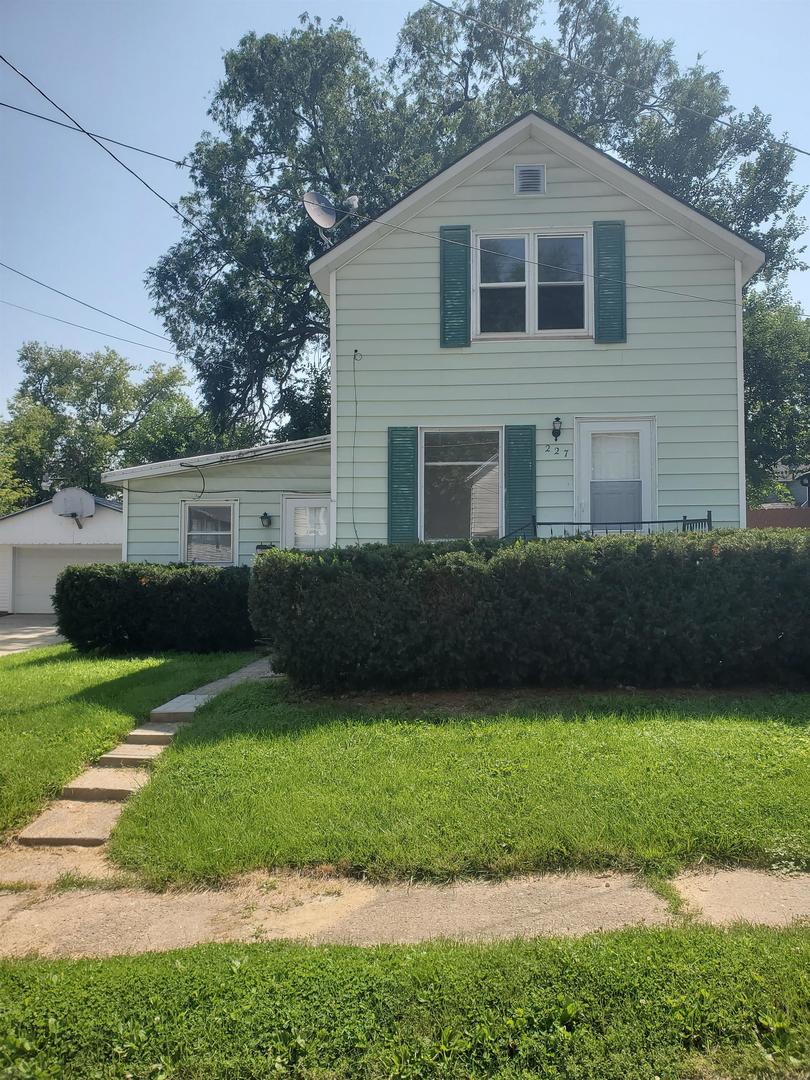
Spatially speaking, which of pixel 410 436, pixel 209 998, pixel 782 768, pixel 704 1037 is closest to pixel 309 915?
pixel 209 998

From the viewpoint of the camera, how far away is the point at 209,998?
3.27 metres

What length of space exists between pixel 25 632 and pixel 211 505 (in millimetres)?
10315

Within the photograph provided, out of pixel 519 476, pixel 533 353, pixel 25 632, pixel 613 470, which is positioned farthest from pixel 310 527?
pixel 25 632

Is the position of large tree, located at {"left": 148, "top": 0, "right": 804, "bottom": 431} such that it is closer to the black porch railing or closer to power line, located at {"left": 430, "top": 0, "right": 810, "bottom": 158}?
power line, located at {"left": 430, "top": 0, "right": 810, "bottom": 158}

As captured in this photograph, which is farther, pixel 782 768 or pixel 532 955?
pixel 782 768

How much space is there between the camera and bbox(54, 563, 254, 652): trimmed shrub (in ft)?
39.4

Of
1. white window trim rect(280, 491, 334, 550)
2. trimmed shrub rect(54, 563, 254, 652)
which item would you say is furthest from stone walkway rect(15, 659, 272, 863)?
white window trim rect(280, 491, 334, 550)

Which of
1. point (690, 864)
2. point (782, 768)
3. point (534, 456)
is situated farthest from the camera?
point (534, 456)

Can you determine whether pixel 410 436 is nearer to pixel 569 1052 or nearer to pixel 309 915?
pixel 309 915

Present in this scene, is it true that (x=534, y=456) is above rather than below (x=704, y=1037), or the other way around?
above

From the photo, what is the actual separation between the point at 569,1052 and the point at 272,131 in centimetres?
2616

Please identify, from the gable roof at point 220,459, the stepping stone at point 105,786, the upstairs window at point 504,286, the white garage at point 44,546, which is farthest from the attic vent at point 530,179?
the white garage at point 44,546

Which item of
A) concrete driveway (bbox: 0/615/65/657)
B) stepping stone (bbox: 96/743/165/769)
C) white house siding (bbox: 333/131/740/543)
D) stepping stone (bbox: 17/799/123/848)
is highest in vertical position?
white house siding (bbox: 333/131/740/543)

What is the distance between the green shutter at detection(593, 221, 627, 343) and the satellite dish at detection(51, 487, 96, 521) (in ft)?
60.0
